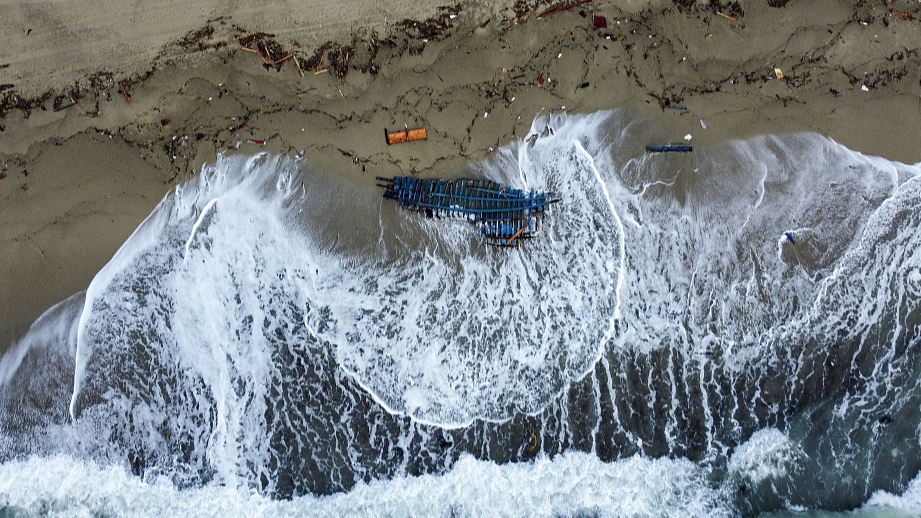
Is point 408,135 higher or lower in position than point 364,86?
lower

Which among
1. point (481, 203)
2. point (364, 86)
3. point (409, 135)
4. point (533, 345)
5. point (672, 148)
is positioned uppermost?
point (364, 86)

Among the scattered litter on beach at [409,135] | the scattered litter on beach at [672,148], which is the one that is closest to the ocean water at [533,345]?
the scattered litter on beach at [672,148]

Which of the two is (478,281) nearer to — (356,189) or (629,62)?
(356,189)

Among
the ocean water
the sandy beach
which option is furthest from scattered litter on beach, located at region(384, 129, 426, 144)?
the ocean water

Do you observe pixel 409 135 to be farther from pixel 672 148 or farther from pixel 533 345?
pixel 672 148

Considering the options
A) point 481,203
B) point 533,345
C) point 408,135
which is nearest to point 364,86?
point 408,135

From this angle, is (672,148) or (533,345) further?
(533,345)
